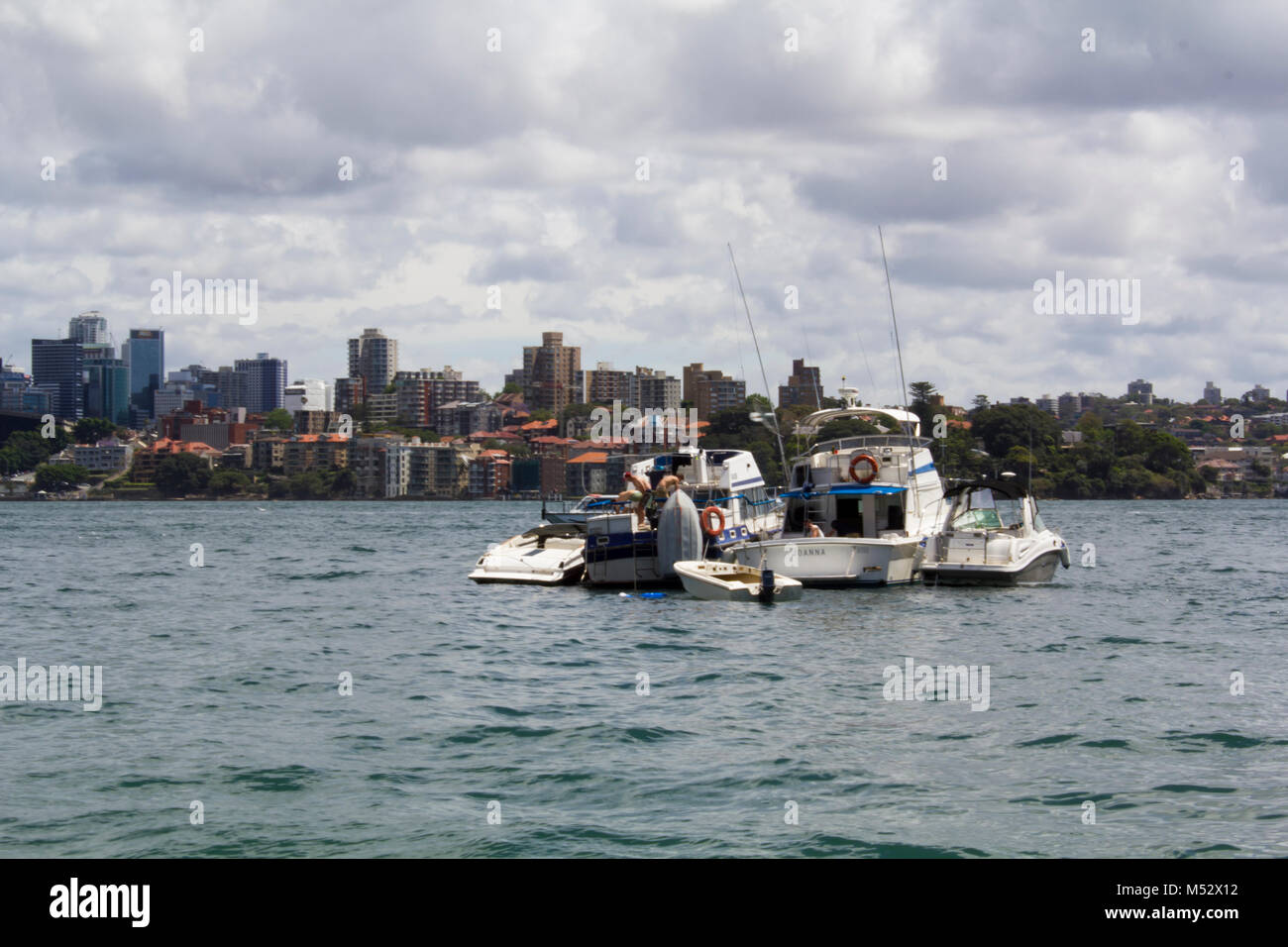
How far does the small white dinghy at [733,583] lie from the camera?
31.3 metres

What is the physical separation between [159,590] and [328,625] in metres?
14.5

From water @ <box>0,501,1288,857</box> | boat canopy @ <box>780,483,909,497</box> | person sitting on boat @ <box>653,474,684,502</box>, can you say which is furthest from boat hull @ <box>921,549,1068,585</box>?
person sitting on boat @ <box>653,474,684,502</box>

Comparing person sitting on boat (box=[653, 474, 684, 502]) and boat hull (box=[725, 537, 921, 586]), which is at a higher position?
person sitting on boat (box=[653, 474, 684, 502])

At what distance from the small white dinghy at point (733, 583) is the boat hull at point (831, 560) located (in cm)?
80

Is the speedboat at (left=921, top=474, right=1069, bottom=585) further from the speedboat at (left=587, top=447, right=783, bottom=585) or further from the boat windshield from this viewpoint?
the speedboat at (left=587, top=447, right=783, bottom=585)

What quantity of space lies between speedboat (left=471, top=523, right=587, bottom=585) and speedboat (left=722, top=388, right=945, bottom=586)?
5.54 metres

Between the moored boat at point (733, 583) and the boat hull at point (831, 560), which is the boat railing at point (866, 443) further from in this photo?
the moored boat at point (733, 583)

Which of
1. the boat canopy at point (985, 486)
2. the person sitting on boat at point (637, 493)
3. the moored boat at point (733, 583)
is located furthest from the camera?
the person sitting on boat at point (637, 493)

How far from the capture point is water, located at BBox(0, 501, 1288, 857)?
11875mm

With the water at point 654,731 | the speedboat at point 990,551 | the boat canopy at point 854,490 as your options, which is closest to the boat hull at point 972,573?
the speedboat at point 990,551

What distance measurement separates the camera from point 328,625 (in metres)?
31.1

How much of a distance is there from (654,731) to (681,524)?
17.8 metres

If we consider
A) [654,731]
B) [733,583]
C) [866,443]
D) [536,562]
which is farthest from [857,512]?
[654,731]

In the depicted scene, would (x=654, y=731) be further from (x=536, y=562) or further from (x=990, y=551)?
(x=536, y=562)
